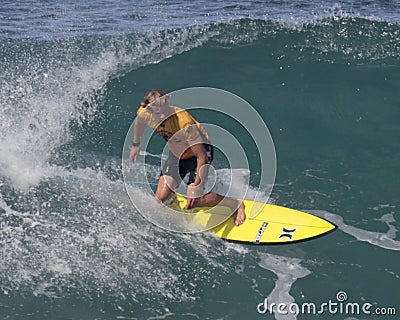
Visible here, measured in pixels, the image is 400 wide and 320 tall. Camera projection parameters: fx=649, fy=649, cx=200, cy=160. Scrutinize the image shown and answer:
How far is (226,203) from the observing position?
8.64 meters

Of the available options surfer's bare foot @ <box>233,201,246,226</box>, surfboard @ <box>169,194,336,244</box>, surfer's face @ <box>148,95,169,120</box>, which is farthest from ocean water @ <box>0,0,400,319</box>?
surfer's face @ <box>148,95,169,120</box>

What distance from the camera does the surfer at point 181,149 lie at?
791 centimetres

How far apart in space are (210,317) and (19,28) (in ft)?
40.7

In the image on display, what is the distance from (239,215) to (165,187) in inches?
41.2

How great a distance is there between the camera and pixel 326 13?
52.1 feet

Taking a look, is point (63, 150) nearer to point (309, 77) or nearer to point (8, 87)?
point (8, 87)

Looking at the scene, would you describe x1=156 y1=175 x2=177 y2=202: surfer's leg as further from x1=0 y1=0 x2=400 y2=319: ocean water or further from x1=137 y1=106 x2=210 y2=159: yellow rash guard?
x1=137 y1=106 x2=210 y2=159: yellow rash guard

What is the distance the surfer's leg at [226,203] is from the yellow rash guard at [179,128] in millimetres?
658

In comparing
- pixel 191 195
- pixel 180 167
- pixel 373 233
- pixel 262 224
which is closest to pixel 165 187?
pixel 180 167

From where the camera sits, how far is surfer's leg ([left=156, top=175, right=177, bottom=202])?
853cm

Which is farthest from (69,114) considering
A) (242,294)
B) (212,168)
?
(242,294)

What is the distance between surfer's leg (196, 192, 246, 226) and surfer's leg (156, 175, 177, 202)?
0.41m

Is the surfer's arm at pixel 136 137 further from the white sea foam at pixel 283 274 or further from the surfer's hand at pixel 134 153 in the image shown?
the white sea foam at pixel 283 274

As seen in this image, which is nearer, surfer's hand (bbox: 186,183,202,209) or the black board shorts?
surfer's hand (bbox: 186,183,202,209)
